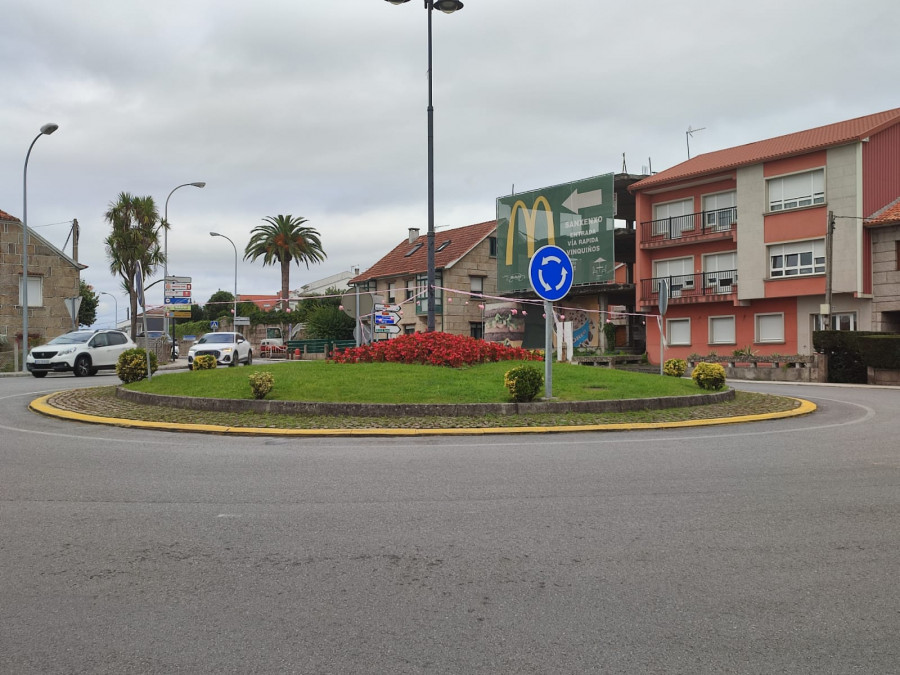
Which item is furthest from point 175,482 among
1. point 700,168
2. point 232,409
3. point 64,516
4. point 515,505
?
point 700,168

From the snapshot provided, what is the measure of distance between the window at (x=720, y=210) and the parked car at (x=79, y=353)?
27817 mm

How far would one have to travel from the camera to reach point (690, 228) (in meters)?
39.8

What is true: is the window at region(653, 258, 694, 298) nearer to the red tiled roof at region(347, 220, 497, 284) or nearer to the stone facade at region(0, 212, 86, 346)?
the red tiled roof at region(347, 220, 497, 284)

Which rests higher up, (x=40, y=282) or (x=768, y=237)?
(x=768, y=237)

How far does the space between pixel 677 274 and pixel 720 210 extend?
411cm

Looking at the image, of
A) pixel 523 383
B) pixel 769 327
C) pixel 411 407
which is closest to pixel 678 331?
pixel 769 327

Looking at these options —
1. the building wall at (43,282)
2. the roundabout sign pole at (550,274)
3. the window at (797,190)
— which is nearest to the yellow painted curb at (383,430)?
the roundabout sign pole at (550,274)

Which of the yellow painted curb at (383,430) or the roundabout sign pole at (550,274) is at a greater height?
the roundabout sign pole at (550,274)

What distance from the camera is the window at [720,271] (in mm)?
37625

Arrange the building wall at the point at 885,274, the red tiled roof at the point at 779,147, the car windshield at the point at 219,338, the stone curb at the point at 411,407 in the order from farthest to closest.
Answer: the red tiled roof at the point at 779,147 → the car windshield at the point at 219,338 → the building wall at the point at 885,274 → the stone curb at the point at 411,407

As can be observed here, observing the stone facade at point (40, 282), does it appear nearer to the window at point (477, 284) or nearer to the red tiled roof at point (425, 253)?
the red tiled roof at point (425, 253)

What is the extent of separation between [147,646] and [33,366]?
2545 cm

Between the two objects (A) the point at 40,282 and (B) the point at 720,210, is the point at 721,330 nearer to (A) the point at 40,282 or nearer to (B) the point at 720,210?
(B) the point at 720,210

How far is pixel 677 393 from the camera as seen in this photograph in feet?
49.1
